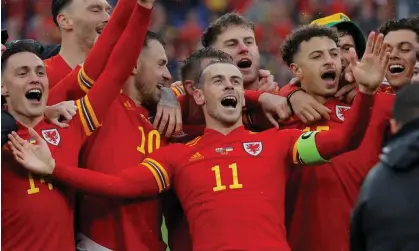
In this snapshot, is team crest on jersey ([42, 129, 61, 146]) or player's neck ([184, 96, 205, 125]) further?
player's neck ([184, 96, 205, 125])

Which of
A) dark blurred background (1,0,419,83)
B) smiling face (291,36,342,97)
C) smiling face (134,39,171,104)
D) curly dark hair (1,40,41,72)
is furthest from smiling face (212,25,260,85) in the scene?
dark blurred background (1,0,419,83)

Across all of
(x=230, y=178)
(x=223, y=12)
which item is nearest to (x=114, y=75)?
(x=230, y=178)

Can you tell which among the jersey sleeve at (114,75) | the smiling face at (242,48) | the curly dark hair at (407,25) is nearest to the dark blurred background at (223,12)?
the smiling face at (242,48)

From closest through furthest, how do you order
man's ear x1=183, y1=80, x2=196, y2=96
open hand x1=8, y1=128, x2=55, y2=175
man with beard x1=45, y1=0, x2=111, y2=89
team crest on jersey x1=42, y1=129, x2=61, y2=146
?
open hand x1=8, y1=128, x2=55, y2=175
team crest on jersey x1=42, y1=129, x2=61, y2=146
man's ear x1=183, y1=80, x2=196, y2=96
man with beard x1=45, y1=0, x2=111, y2=89

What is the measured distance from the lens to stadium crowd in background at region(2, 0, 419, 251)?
16.4 feet

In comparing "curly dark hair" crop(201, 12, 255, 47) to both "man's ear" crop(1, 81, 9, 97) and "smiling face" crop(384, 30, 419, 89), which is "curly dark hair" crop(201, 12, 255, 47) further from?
"man's ear" crop(1, 81, 9, 97)

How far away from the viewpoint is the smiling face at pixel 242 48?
604 centimetres

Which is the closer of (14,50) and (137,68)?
(14,50)

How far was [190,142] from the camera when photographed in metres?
5.39

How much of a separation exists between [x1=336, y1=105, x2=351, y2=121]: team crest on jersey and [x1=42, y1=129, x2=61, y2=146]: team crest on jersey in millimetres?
1427

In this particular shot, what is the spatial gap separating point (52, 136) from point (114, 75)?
1.42 feet

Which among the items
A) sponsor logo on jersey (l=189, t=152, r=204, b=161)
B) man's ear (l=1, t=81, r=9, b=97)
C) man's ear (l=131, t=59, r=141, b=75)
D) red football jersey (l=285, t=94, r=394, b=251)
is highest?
man's ear (l=131, t=59, r=141, b=75)

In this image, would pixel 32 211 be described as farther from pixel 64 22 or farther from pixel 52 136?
pixel 64 22

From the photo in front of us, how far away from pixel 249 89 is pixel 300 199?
92 centimetres
